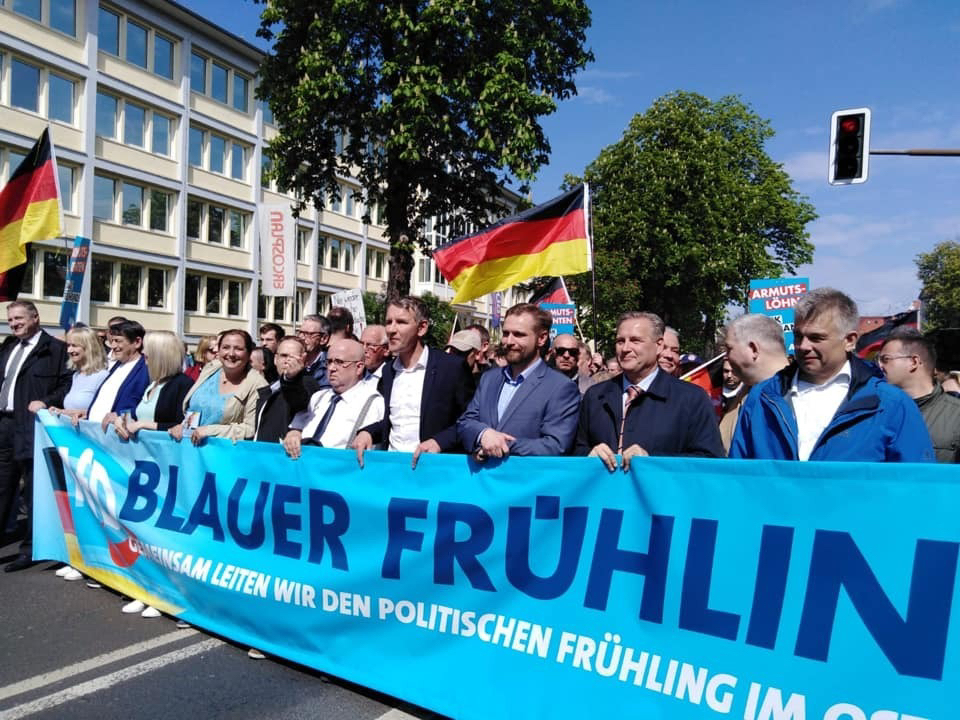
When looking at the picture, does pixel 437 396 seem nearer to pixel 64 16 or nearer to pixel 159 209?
pixel 64 16

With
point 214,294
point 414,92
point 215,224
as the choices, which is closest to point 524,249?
point 414,92

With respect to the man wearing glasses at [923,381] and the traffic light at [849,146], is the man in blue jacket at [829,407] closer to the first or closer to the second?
the man wearing glasses at [923,381]

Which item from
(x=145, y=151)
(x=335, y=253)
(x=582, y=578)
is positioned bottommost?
(x=582, y=578)

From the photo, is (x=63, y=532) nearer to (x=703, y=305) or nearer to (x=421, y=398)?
(x=421, y=398)

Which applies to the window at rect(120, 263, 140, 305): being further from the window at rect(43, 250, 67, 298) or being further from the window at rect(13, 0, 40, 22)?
the window at rect(13, 0, 40, 22)

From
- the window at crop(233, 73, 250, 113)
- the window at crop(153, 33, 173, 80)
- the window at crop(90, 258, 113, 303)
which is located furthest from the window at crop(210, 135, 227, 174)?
the window at crop(90, 258, 113, 303)

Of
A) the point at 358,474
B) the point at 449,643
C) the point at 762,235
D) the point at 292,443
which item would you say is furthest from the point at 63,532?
the point at 762,235

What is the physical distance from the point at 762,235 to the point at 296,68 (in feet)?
88.8

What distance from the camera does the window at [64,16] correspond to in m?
29.5

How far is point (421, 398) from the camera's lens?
468cm

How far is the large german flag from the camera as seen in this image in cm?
789

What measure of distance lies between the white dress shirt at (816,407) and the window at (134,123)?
3453cm

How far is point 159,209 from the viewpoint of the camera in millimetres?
34875

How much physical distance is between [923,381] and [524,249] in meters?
3.32
